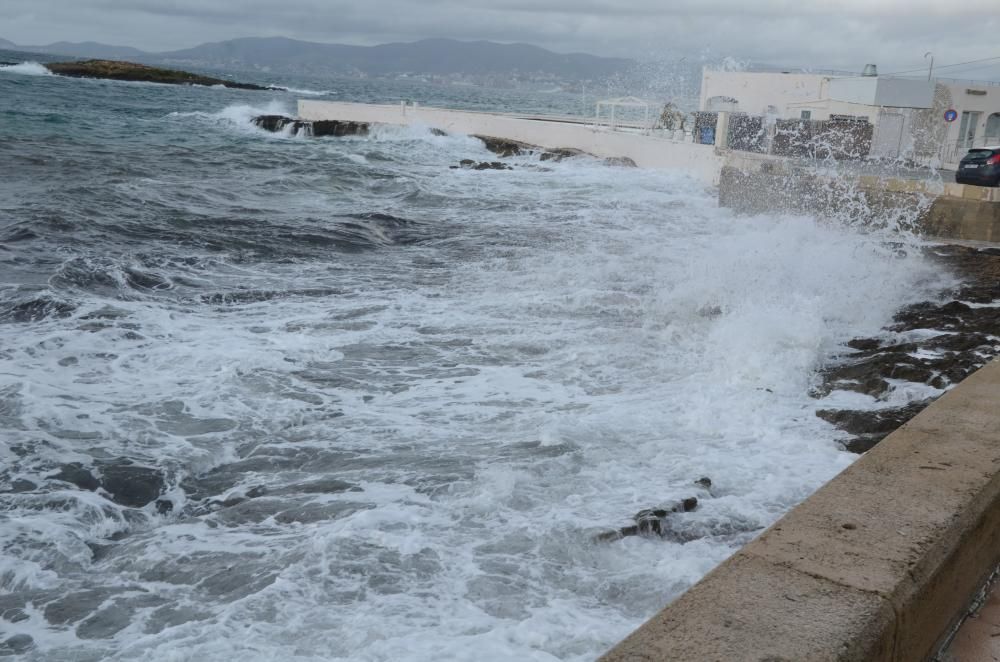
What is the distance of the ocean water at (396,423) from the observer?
400cm

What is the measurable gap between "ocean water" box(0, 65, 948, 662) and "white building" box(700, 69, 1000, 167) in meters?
7.94

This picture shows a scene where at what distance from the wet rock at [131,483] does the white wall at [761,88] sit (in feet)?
85.0

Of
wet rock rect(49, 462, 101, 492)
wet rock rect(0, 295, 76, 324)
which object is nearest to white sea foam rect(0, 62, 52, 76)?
wet rock rect(0, 295, 76, 324)

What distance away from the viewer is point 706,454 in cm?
568

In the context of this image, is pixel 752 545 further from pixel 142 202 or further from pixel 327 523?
pixel 142 202

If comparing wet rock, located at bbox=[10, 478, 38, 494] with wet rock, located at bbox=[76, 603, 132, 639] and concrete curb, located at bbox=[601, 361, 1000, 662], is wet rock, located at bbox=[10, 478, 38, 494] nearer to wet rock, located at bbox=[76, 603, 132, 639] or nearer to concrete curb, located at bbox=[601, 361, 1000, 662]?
wet rock, located at bbox=[76, 603, 132, 639]

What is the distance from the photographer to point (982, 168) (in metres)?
14.5

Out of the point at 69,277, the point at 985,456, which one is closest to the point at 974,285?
the point at 985,456

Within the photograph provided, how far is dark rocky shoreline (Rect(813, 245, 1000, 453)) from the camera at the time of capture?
620 cm

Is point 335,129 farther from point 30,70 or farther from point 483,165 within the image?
point 30,70

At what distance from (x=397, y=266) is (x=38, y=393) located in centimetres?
647

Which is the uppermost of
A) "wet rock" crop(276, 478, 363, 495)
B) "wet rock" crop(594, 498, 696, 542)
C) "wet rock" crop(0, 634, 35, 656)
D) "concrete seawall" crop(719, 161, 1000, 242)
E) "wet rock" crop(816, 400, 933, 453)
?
"concrete seawall" crop(719, 161, 1000, 242)

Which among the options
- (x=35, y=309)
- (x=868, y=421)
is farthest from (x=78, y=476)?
(x=868, y=421)

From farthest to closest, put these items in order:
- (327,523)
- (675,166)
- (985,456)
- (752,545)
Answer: (675,166) → (327,523) → (985,456) → (752,545)
